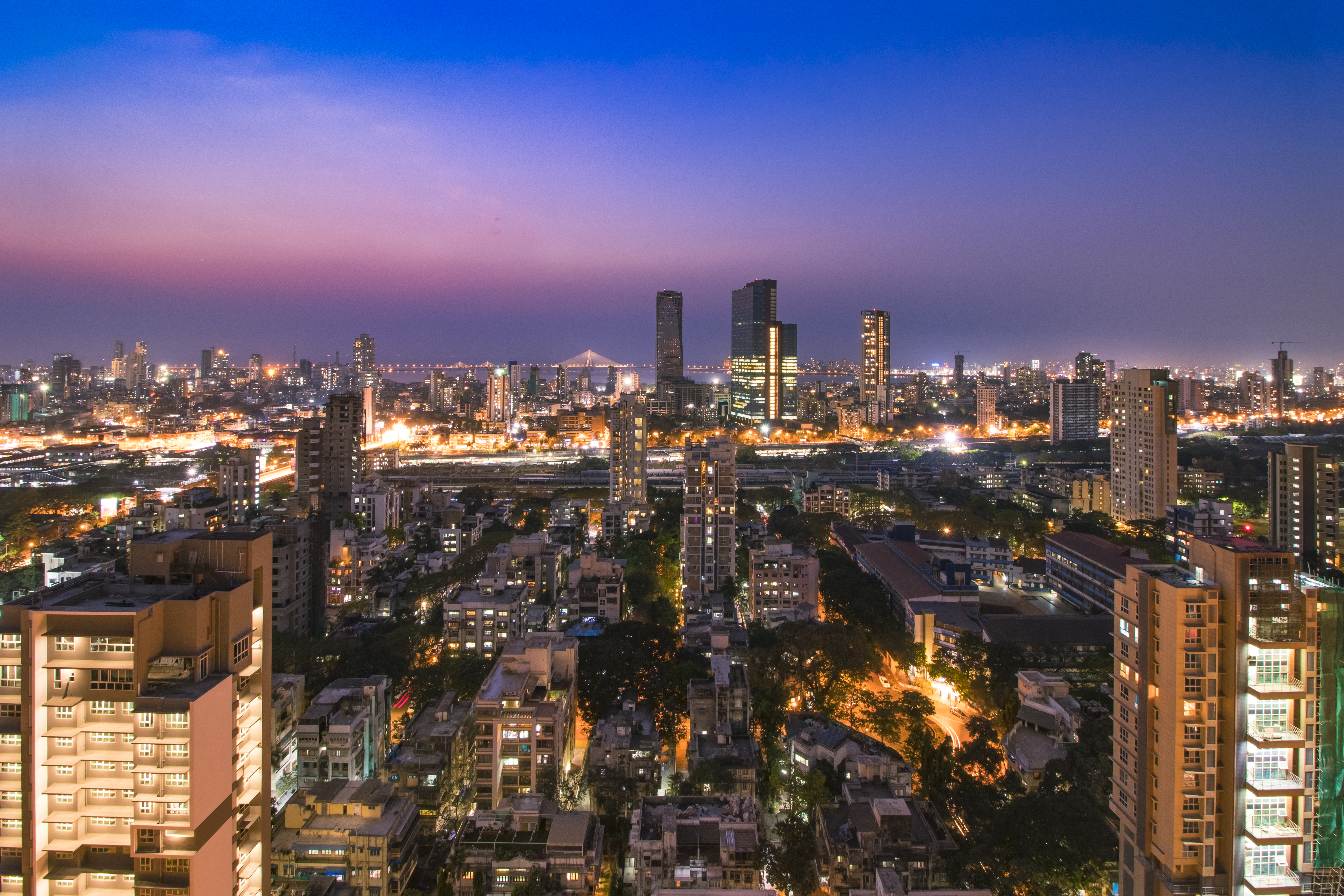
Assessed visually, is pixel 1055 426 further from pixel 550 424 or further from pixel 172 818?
pixel 172 818

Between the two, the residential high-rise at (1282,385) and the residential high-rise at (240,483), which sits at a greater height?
the residential high-rise at (1282,385)

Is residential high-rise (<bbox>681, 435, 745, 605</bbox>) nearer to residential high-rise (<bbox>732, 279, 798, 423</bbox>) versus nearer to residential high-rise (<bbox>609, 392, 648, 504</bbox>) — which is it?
residential high-rise (<bbox>609, 392, 648, 504</bbox>)

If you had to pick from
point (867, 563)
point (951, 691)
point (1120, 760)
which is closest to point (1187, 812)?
point (1120, 760)

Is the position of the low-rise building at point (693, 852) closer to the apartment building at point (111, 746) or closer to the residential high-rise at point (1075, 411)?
the apartment building at point (111, 746)

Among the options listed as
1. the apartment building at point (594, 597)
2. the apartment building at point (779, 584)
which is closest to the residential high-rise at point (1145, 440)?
the apartment building at point (779, 584)

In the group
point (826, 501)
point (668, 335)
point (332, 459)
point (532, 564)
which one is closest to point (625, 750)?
point (532, 564)
